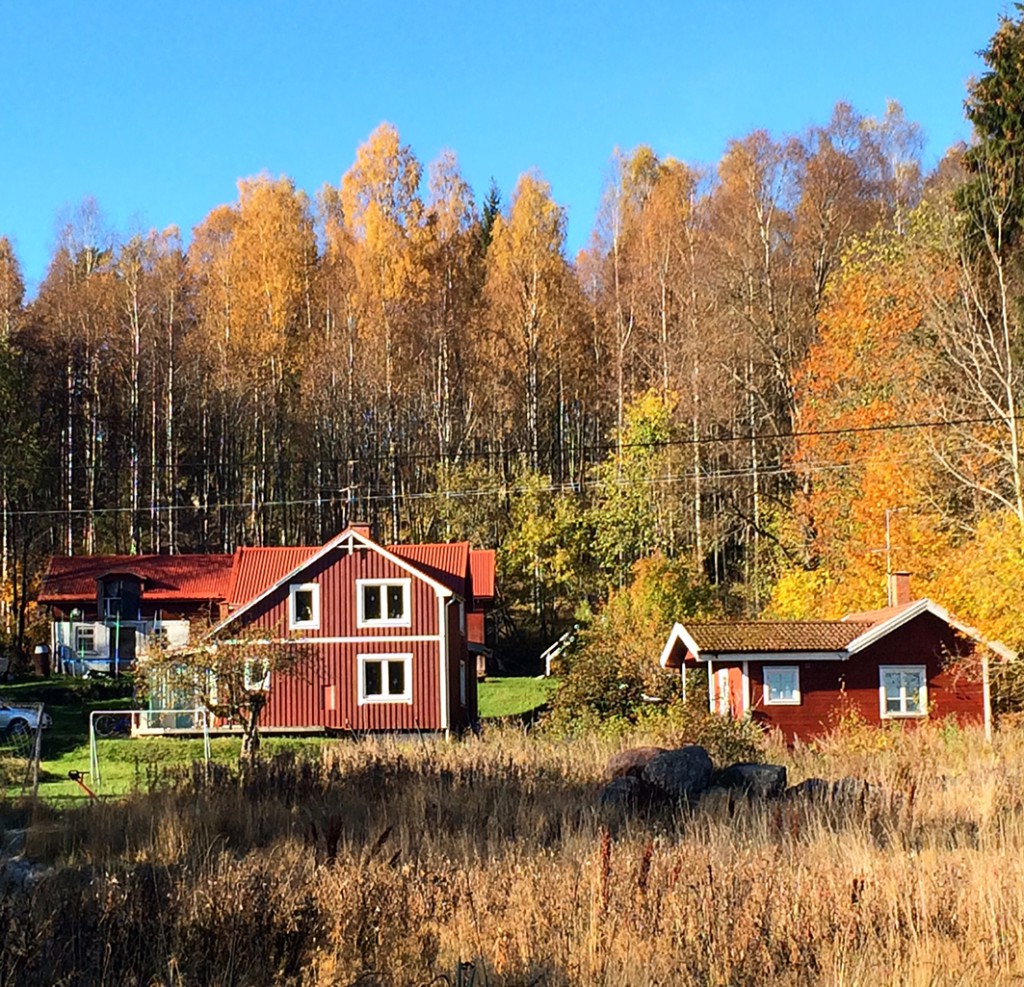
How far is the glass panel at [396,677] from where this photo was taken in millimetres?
34938

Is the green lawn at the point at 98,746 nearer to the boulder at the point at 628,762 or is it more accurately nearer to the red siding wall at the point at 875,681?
the boulder at the point at 628,762

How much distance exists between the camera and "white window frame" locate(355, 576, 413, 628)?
35.1 metres

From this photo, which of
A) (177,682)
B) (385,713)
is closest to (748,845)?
(177,682)

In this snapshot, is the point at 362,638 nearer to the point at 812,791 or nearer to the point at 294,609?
the point at 294,609

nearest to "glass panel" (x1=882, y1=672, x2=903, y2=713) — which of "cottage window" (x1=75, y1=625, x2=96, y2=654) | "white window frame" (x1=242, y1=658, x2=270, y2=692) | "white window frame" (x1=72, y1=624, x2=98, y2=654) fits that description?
"white window frame" (x1=242, y1=658, x2=270, y2=692)

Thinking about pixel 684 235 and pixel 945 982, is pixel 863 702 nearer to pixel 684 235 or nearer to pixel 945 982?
pixel 945 982

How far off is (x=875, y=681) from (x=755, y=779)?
16832 millimetres

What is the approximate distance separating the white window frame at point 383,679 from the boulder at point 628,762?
21.1m

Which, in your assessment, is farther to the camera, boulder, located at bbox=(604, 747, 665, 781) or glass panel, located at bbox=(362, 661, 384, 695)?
glass panel, located at bbox=(362, 661, 384, 695)

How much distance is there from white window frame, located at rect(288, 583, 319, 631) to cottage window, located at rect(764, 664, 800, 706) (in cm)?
1342

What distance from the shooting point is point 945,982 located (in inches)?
209

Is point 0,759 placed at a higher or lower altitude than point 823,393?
lower

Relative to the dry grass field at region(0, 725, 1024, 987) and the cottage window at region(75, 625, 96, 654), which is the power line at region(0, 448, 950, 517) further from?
the dry grass field at region(0, 725, 1024, 987)

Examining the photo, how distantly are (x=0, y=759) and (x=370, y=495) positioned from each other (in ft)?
121
